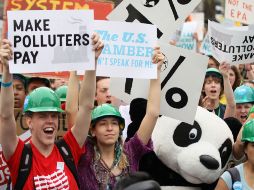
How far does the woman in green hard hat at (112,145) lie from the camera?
16.2 feet

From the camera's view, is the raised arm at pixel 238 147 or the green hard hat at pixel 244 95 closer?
the raised arm at pixel 238 147

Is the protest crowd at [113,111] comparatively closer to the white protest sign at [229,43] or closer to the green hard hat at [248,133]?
the green hard hat at [248,133]

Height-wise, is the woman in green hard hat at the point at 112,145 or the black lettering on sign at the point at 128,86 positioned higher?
the black lettering on sign at the point at 128,86

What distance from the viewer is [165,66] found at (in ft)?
18.1

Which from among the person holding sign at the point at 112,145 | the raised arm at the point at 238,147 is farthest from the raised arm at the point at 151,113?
the raised arm at the point at 238,147

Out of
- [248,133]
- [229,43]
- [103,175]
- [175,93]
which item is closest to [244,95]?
[229,43]

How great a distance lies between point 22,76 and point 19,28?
1.98 m

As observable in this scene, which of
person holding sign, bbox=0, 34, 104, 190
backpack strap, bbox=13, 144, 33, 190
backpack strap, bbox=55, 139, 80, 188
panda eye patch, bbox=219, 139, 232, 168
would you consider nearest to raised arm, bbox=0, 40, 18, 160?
person holding sign, bbox=0, 34, 104, 190

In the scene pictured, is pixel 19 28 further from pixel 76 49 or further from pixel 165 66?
pixel 165 66

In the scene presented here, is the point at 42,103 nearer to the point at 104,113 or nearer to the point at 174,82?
the point at 104,113

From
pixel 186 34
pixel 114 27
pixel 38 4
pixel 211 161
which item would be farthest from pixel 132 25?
pixel 186 34

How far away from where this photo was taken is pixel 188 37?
488 inches

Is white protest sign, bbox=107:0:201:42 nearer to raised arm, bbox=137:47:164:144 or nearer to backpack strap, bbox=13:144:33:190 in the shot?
raised arm, bbox=137:47:164:144

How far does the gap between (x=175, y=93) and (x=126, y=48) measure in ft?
1.71
